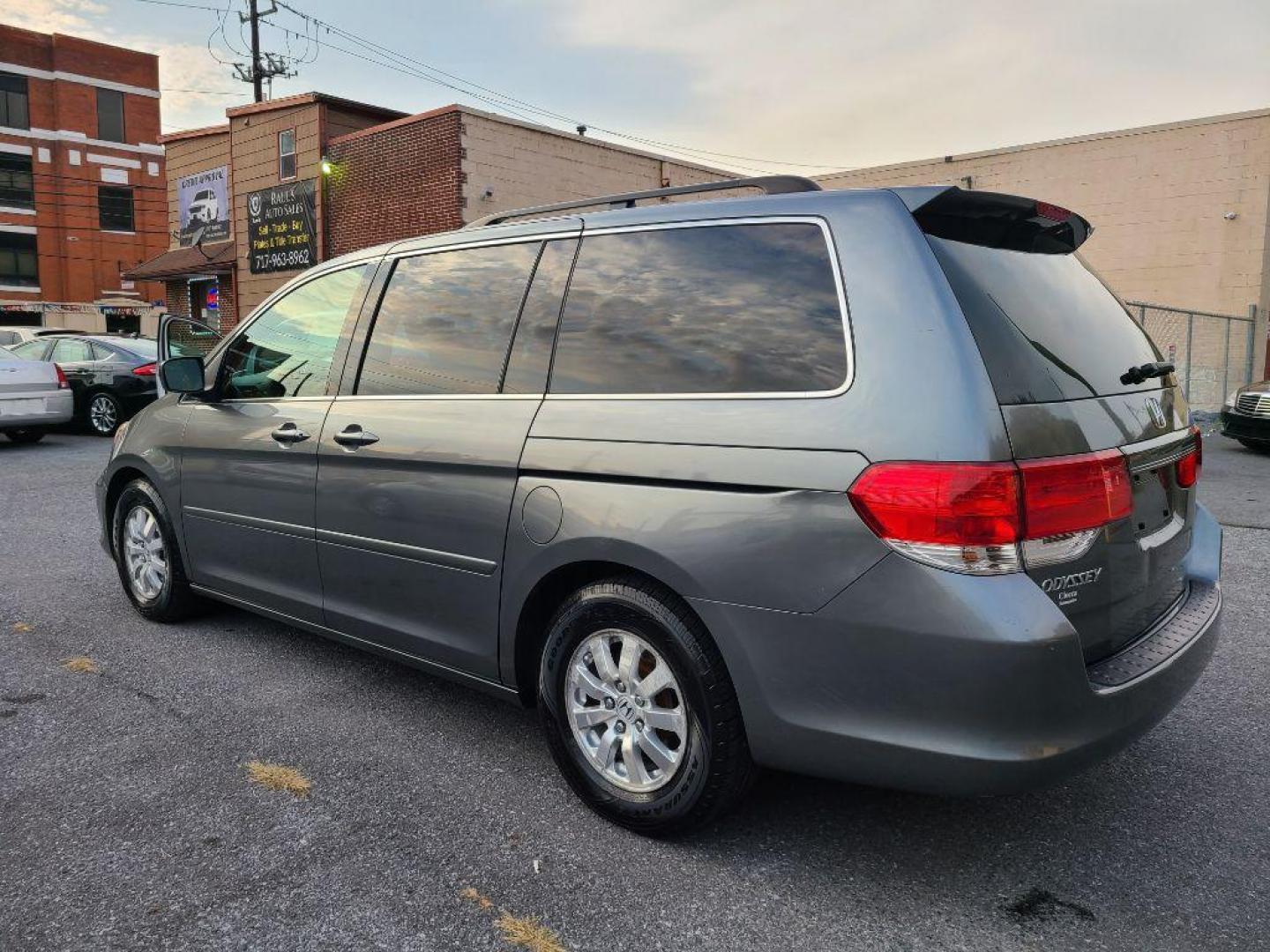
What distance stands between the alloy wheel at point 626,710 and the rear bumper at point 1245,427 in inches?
460

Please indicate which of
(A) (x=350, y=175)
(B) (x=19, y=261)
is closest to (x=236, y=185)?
(A) (x=350, y=175)

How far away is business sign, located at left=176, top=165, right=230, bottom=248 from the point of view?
2417 centimetres

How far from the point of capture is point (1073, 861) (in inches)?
101

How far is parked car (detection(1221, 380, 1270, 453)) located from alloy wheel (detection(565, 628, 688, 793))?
38.3ft

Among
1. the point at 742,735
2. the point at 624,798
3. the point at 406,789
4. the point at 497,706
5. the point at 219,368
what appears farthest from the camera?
the point at 219,368

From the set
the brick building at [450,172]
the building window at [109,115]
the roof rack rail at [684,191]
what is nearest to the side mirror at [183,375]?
the roof rack rail at [684,191]

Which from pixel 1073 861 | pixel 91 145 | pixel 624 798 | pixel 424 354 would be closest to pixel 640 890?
pixel 624 798

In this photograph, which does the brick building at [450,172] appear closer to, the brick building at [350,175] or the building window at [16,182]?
the brick building at [350,175]

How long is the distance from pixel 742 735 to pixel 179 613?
3355 mm

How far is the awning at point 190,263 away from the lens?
2389cm

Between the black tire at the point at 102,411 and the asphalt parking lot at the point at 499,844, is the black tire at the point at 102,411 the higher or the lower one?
the higher one

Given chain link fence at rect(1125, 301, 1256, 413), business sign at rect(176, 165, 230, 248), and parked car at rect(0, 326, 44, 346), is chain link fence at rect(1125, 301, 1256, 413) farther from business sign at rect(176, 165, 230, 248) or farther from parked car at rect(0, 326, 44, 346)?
business sign at rect(176, 165, 230, 248)

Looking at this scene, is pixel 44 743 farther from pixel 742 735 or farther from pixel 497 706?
pixel 742 735

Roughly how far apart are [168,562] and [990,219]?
399 centimetres
